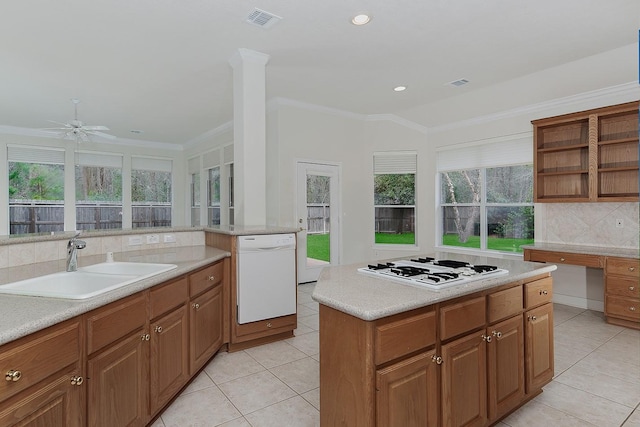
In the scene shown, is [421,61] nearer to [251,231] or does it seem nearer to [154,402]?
[251,231]

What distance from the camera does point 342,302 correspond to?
1.46 m

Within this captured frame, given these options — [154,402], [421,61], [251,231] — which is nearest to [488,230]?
[421,61]

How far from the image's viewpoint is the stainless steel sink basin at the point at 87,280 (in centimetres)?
164

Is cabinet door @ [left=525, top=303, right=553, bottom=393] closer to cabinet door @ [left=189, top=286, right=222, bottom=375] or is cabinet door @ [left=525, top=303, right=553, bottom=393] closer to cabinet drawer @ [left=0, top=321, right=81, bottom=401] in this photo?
cabinet door @ [left=189, top=286, right=222, bottom=375]

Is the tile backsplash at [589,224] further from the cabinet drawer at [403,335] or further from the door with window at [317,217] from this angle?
the cabinet drawer at [403,335]

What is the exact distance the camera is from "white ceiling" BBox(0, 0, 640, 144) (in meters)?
2.92

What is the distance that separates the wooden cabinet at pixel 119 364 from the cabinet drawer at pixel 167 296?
7 centimetres

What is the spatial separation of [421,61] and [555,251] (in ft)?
9.06

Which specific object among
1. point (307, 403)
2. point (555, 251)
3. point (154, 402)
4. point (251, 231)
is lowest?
point (307, 403)

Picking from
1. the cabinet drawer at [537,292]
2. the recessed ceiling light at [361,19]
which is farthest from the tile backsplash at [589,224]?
the recessed ceiling light at [361,19]

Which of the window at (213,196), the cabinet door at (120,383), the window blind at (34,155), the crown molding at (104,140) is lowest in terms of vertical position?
the cabinet door at (120,383)

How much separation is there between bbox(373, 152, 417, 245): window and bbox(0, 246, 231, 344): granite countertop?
410cm

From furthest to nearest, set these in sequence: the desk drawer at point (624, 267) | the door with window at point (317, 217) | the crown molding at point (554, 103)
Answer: the door with window at point (317, 217), the crown molding at point (554, 103), the desk drawer at point (624, 267)

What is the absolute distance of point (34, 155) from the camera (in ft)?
23.7
